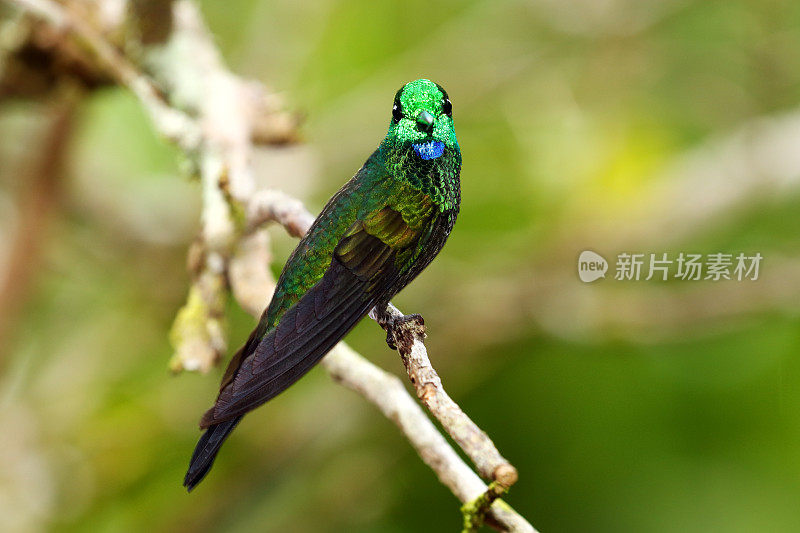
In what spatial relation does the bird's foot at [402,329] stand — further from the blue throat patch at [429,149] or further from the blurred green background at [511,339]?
the blurred green background at [511,339]

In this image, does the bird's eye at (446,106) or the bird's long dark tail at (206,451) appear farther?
the bird's eye at (446,106)

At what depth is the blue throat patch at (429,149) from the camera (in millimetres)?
1723

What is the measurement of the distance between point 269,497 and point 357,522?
0.50m

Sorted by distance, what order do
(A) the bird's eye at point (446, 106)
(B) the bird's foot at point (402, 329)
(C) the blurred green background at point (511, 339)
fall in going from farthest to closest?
(C) the blurred green background at point (511, 339)
(A) the bird's eye at point (446, 106)
(B) the bird's foot at point (402, 329)

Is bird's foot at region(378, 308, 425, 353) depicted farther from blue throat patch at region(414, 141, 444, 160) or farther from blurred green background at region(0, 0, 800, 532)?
blurred green background at region(0, 0, 800, 532)

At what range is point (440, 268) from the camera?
4297mm

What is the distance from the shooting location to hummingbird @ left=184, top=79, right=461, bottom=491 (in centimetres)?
139

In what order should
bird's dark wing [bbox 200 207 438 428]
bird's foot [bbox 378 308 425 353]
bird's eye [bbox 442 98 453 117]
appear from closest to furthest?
bird's dark wing [bbox 200 207 438 428], bird's foot [bbox 378 308 425 353], bird's eye [bbox 442 98 453 117]

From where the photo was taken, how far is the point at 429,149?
5.67 ft

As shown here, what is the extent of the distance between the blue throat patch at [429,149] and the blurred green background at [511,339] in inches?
75.6

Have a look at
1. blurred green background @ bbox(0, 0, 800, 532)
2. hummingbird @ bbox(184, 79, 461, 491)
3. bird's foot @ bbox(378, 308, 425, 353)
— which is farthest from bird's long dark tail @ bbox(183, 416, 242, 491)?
blurred green background @ bbox(0, 0, 800, 532)

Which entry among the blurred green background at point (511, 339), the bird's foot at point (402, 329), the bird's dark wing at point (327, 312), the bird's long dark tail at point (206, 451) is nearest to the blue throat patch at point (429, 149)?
the bird's dark wing at point (327, 312)

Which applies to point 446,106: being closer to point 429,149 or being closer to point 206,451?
point 429,149

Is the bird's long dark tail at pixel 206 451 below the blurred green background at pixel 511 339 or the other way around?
below
